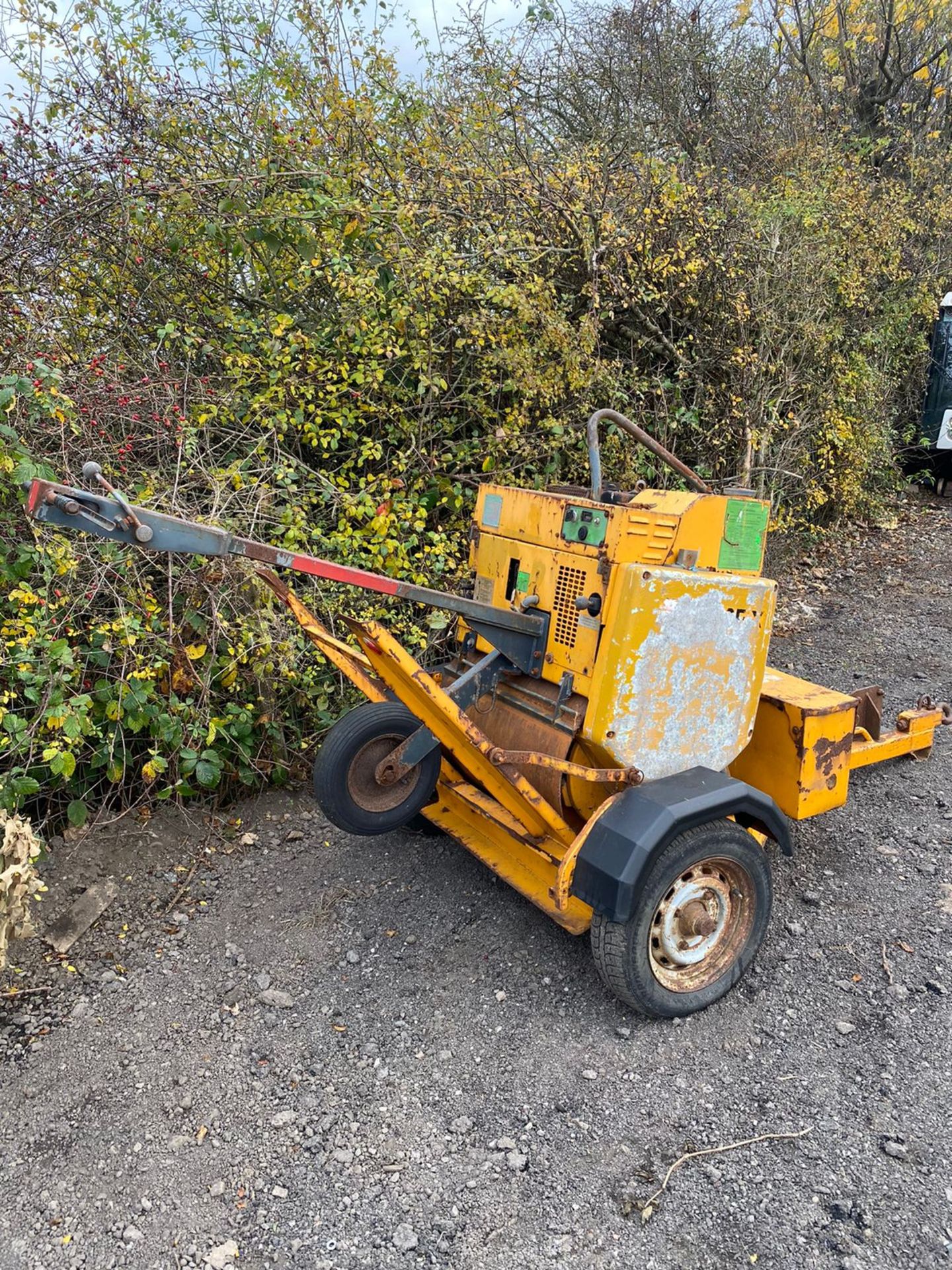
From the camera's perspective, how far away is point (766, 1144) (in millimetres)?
2305

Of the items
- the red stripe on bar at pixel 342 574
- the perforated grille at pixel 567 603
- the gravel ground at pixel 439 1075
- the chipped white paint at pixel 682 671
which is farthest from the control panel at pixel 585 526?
the gravel ground at pixel 439 1075

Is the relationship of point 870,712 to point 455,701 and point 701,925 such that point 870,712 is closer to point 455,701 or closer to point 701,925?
point 701,925

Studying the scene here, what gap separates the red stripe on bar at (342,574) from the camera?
237cm

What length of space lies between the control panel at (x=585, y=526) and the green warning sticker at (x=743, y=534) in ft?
1.71

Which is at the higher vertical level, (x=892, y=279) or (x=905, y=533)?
(x=892, y=279)

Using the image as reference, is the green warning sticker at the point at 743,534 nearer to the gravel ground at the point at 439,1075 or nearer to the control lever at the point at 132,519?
the gravel ground at the point at 439,1075

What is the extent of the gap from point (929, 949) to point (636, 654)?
5.54 feet

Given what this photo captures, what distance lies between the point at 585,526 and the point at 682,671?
1.97ft

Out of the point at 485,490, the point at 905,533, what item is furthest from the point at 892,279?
the point at 485,490

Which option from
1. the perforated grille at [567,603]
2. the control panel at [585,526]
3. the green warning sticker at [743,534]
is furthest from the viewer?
the green warning sticker at [743,534]

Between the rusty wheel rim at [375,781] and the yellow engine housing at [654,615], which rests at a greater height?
the yellow engine housing at [654,615]

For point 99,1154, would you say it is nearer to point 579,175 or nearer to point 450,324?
point 450,324

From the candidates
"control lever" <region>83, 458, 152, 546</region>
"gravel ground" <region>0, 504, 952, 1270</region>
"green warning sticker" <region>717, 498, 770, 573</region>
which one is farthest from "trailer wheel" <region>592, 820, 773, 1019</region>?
"control lever" <region>83, 458, 152, 546</region>

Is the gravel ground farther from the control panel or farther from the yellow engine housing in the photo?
the control panel
